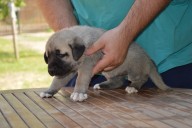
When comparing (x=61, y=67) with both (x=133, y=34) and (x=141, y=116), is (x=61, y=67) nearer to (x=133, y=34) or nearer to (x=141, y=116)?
(x=133, y=34)

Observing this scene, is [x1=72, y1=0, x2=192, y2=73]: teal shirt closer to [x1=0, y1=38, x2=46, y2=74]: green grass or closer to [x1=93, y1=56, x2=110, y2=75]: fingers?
[x1=93, y1=56, x2=110, y2=75]: fingers

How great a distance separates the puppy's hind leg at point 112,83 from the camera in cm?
299

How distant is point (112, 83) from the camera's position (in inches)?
118

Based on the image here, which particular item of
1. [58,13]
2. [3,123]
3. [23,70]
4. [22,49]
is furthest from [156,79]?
[22,49]

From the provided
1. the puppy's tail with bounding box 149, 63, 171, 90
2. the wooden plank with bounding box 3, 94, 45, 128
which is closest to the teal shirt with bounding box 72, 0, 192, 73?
the puppy's tail with bounding box 149, 63, 171, 90

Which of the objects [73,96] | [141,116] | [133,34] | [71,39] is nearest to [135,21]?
[133,34]

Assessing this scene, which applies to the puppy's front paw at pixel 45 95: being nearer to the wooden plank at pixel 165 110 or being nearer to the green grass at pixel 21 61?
the wooden plank at pixel 165 110

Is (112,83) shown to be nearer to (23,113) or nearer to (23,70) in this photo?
(23,113)

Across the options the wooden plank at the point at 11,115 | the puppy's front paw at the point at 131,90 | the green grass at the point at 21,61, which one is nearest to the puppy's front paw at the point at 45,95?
the wooden plank at the point at 11,115

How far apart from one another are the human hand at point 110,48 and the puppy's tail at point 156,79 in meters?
0.31

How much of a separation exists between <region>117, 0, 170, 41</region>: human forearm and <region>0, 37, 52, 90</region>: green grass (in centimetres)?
526

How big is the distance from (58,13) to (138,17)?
0.85 metres

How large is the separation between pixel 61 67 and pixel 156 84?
2.06ft

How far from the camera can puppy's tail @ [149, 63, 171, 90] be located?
287 cm
